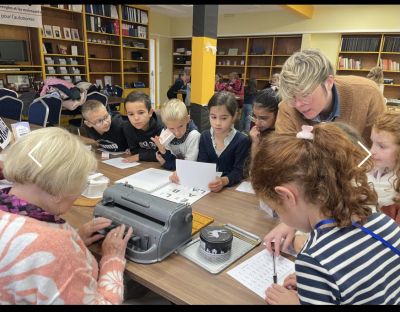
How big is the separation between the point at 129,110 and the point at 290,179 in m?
1.59

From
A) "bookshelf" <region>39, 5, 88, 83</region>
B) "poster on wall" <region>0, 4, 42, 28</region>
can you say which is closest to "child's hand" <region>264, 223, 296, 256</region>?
"poster on wall" <region>0, 4, 42, 28</region>

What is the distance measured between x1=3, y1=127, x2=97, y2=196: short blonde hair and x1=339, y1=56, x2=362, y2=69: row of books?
745 cm

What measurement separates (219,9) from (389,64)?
4250 mm

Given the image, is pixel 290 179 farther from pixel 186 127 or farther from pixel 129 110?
pixel 129 110

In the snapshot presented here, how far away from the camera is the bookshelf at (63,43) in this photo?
580 cm

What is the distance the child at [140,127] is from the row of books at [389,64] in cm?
644

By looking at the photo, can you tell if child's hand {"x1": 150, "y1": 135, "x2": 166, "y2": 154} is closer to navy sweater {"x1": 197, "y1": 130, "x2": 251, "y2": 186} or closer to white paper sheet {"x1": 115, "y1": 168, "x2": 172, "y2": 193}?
white paper sheet {"x1": 115, "y1": 168, "x2": 172, "y2": 193}

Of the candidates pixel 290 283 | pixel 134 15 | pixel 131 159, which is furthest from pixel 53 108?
pixel 134 15

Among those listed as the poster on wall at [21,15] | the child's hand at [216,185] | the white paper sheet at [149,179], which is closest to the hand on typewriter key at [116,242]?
the white paper sheet at [149,179]

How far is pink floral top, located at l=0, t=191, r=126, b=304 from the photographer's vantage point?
705mm

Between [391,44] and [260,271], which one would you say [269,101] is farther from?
[391,44]

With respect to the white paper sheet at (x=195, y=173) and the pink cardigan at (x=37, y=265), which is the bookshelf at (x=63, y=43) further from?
the pink cardigan at (x=37, y=265)

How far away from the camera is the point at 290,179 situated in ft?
2.57

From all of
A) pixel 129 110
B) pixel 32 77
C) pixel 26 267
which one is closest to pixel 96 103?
pixel 129 110
